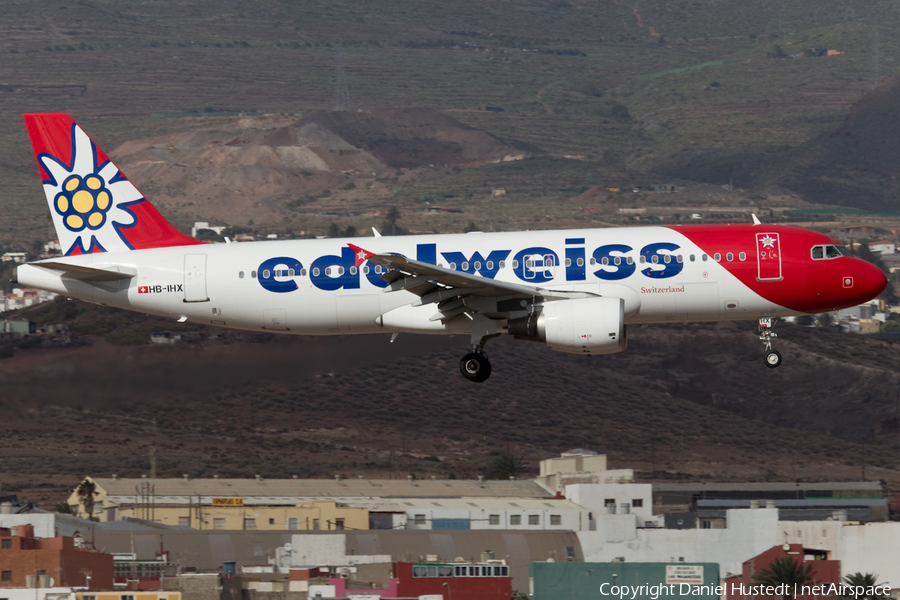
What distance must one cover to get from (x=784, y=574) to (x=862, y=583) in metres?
4.84

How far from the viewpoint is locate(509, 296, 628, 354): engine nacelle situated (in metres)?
37.9

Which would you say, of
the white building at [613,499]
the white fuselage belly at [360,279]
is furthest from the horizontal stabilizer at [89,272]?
the white building at [613,499]

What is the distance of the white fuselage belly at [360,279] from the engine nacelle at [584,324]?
833 mm

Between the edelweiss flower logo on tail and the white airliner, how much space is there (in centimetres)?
80

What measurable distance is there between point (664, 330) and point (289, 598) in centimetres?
6323

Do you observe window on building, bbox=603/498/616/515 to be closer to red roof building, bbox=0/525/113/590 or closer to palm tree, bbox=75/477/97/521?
palm tree, bbox=75/477/97/521

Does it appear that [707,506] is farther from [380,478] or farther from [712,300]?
[712,300]

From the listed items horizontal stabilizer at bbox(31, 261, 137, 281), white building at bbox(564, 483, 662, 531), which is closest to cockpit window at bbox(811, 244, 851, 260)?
horizontal stabilizer at bbox(31, 261, 137, 281)

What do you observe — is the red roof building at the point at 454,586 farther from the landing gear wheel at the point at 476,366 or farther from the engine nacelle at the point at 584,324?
the engine nacelle at the point at 584,324

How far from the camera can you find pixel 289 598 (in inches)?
2124

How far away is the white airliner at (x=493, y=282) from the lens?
3866 centimetres

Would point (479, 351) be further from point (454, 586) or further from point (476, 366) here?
point (454, 586)

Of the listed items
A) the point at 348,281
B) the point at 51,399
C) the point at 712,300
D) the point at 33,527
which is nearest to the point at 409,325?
the point at 348,281

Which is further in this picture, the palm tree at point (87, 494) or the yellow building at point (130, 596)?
the palm tree at point (87, 494)
